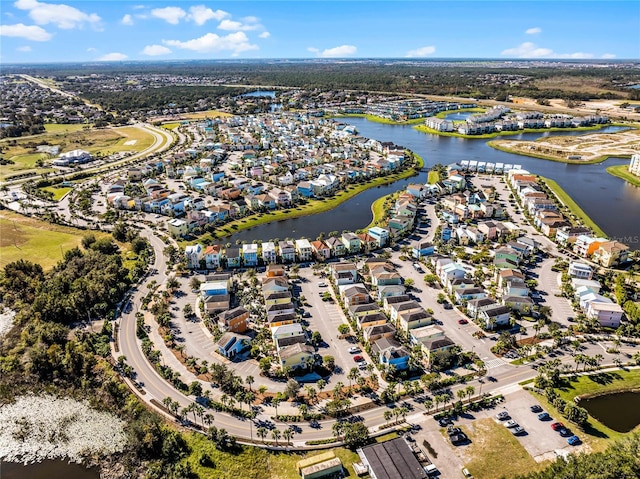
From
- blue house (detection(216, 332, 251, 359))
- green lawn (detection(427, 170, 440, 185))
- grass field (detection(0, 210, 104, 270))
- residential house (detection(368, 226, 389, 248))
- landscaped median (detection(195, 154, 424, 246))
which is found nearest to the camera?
blue house (detection(216, 332, 251, 359))

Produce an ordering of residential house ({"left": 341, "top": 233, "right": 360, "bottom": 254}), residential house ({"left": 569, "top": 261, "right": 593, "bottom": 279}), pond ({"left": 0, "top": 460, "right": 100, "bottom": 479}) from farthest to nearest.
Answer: residential house ({"left": 341, "top": 233, "right": 360, "bottom": 254}) < residential house ({"left": 569, "top": 261, "right": 593, "bottom": 279}) < pond ({"left": 0, "top": 460, "right": 100, "bottom": 479})

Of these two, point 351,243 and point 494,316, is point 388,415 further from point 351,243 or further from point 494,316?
point 351,243

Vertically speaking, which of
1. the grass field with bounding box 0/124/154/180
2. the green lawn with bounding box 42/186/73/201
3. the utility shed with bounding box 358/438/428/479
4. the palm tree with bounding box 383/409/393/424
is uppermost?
the grass field with bounding box 0/124/154/180

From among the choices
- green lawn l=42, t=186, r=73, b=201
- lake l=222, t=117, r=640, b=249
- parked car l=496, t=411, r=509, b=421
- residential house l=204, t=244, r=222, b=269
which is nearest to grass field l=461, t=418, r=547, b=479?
parked car l=496, t=411, r=509, b=421

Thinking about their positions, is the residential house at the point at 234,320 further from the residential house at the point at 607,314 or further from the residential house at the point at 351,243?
the residential house at the point at 607,314

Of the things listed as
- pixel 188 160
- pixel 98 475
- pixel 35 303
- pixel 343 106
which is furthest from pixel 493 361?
pixel 343 106

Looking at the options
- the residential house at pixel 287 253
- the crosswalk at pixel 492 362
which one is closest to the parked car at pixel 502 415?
the crosswalk at pixel 492 362

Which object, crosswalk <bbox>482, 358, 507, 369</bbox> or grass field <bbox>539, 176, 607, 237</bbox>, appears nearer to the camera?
crosswalk <bbox>482, 358, 507, 369</bbox>

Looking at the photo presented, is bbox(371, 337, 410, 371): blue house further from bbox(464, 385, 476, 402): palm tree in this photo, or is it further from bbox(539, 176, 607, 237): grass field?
bbox(539, 176, 607, 237): grass field
